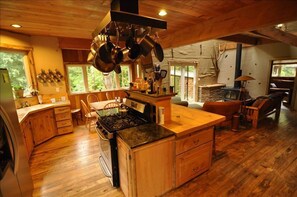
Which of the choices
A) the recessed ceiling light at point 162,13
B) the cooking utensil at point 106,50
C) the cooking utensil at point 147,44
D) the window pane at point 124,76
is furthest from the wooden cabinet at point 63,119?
the recessed ceiling light at point 162,13

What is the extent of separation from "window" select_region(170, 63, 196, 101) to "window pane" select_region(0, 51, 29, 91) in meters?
4.92

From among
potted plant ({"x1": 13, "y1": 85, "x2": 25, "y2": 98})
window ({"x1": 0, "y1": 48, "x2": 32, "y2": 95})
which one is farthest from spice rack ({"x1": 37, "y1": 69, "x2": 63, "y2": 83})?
potted plant ({"x1": 13, "y1": 85, "x2": 25, "y2": 98})

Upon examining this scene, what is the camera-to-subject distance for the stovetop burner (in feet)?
6.10

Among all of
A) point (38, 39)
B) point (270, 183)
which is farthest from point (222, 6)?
point (38, 39)

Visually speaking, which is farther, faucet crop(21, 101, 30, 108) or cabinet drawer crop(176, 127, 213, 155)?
faucet crop(21, 101, 30, 108)

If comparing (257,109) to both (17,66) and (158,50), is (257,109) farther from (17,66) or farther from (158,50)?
(17,66)

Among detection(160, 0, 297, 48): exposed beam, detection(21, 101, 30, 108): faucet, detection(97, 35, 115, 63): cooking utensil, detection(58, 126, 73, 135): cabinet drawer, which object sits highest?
detection(160, 0, 297, 48): exposed beam

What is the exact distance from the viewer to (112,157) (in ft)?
6.08

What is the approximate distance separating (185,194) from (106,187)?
1.07 metres

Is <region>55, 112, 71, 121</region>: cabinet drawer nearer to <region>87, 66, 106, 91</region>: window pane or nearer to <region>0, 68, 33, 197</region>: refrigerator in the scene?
<region>87, 66, 106, 91</region>: window pane

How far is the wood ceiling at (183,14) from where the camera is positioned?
185 centimetres

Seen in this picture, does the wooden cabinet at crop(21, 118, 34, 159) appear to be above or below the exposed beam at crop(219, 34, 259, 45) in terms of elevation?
below

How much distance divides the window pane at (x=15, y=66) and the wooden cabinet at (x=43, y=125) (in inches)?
34.7

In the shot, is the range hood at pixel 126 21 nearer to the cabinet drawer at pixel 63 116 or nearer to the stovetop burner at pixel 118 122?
the stovetop burner at pixel 118 122
